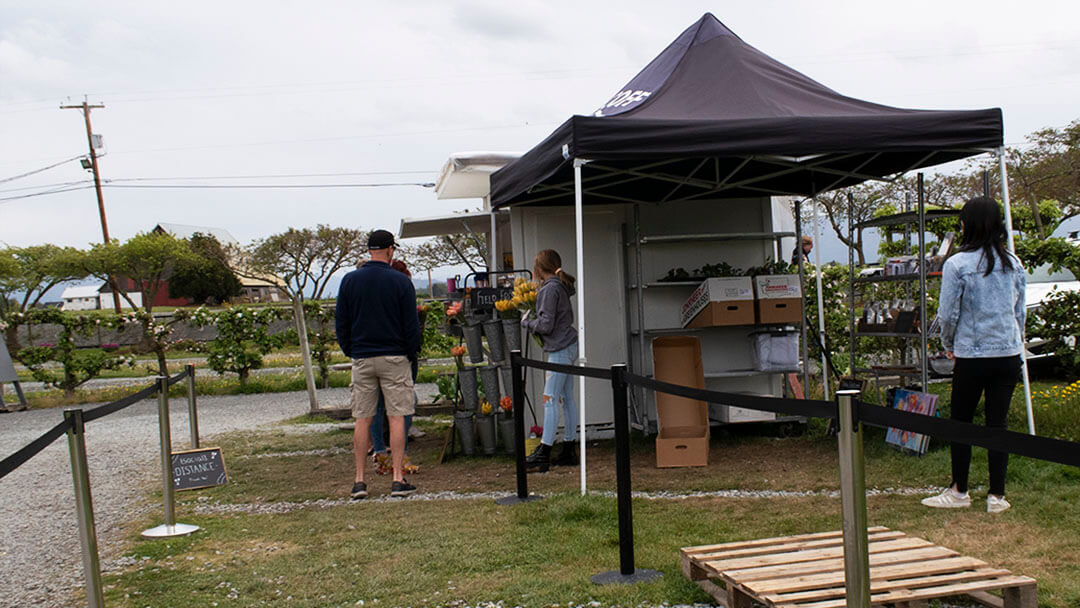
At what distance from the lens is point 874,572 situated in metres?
3.43

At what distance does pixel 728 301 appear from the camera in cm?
764

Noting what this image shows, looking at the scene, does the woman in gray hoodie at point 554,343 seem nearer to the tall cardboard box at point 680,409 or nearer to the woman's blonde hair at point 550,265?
the woman's blonde hair at point 550,265

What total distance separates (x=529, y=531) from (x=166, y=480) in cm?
224

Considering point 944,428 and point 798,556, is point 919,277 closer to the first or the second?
point 798,556

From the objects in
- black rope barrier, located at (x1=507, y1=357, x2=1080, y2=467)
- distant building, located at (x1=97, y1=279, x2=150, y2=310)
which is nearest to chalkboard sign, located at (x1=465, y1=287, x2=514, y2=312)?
black rope barrier, located at (x1=507, y1=357, x2=1080, y2=467)

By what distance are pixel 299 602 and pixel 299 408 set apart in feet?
29.9

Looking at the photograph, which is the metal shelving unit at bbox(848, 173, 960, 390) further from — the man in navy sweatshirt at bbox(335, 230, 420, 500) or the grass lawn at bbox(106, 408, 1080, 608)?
the man in navy sweatshirt at bbox(335, 230, 420, 500)

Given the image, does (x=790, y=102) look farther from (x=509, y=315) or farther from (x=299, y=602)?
(x=299, y=602)

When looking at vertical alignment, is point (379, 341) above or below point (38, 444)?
above

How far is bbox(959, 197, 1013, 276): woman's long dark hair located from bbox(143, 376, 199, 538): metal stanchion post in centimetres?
469

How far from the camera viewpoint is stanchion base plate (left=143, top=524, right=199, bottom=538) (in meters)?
5.37

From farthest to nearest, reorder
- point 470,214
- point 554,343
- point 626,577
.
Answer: point 470,214
point 554,343
point 626,577

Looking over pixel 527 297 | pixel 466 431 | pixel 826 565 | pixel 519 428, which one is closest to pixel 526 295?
pixel 527 297

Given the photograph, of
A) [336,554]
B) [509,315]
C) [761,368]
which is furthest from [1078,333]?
[336,554]
